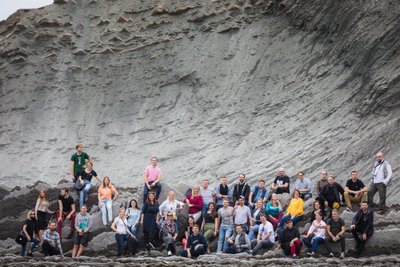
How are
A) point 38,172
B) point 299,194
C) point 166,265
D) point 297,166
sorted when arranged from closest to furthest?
1. point 166,265
2. point 299,194
3. point 297,166
4. point 38,172

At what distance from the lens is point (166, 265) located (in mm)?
19047

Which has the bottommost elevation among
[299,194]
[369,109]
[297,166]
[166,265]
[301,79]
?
[166,265]

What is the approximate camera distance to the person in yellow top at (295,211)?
70.7 ft

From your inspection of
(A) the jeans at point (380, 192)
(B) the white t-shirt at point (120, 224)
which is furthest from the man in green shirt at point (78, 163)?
(A) the jeans at point (380, 192)

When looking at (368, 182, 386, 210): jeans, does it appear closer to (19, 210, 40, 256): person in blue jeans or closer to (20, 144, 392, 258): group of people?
(20, 144, 392, 258): group of people

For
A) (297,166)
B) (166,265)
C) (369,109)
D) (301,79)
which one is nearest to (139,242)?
(166,265)

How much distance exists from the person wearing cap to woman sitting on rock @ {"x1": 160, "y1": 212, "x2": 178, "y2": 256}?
2.83 metres

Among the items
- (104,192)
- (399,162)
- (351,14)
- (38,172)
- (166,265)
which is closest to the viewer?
(166,265)

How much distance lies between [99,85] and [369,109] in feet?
43.8

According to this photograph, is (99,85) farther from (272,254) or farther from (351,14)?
(272,254)

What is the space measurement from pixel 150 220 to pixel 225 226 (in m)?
1.94

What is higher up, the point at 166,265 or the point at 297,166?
the point at 297,166

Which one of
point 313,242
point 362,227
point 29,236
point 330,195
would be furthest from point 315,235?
point 29,236

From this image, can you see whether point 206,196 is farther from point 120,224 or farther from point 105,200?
point 105,200
